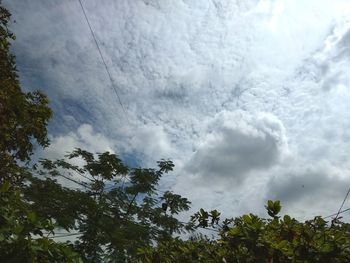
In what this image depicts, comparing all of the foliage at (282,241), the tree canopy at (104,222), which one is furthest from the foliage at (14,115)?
the foliage at (282,241)

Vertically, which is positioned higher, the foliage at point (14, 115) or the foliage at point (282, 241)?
the foliage at point (14, 115)

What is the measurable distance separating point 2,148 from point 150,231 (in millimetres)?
5962

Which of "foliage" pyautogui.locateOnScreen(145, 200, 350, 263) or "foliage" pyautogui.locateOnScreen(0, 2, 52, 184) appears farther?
"foliage" pyautogui.locateOnScreen(0, 2, 52, 184)

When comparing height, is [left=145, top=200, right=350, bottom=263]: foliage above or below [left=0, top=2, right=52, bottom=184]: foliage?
below

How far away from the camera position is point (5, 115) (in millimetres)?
10305

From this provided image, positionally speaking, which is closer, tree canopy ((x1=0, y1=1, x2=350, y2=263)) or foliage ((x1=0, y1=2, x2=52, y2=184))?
tree canopy ((x1=0, y1=1, x2=350, y2=263))

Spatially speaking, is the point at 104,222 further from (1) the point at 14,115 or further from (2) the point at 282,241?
(2) the point at 282,241

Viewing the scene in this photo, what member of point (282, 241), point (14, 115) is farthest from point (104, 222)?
point (282, 241)

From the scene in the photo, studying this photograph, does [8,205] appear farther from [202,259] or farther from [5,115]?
[5,115]

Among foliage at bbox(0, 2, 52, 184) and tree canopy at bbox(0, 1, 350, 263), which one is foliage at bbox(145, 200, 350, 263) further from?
foliage at bbox(0, 2, 52, 184)

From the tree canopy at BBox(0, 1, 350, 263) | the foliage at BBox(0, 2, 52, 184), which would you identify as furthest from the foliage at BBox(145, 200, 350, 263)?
the foliage at BBox(0, 2, 52, 184)

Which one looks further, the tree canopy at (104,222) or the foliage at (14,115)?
the foliage at (14,115)

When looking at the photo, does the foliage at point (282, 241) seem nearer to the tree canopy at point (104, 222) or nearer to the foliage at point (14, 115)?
the tree canopy at point (104, 222)

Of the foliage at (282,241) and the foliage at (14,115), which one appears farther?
the foliage at (14,115)
